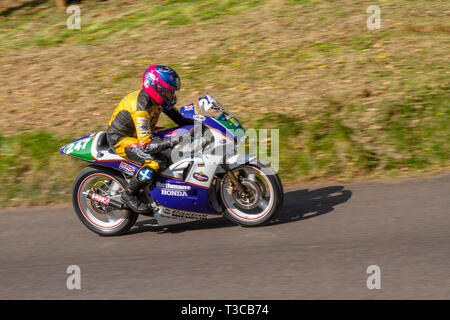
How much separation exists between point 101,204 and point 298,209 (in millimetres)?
2435

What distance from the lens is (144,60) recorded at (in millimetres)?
11625

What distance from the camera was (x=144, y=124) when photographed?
6117mm

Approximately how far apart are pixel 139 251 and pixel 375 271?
2595 millimetres

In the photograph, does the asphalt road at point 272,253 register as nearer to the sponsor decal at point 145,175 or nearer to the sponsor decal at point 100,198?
the sponsor decal at point 100,198

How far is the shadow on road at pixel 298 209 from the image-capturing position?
6.71m

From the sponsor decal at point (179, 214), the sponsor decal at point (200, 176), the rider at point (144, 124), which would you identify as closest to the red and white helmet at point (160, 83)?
the rider at point (144, 124)

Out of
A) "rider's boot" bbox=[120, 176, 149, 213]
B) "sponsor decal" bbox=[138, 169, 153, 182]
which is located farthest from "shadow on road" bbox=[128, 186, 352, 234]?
"sponsor decal" bbox=[138, 169, 153, 182]

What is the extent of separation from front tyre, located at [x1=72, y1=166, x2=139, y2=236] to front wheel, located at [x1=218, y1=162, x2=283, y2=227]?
121cm

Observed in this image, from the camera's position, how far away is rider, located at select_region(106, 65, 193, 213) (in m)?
6.12

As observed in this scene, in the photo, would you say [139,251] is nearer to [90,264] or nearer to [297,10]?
[90,264]

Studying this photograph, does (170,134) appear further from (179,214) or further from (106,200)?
(106,200)

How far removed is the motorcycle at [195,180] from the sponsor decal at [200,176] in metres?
0.01
